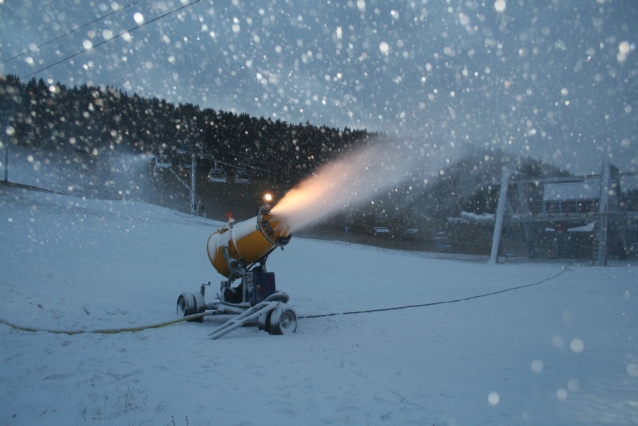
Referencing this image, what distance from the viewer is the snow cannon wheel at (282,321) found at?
340 inches

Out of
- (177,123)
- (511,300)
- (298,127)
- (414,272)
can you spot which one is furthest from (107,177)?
(511,300)

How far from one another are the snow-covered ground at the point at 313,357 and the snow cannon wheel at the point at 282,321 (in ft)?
1.13

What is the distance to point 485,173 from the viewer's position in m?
81.1

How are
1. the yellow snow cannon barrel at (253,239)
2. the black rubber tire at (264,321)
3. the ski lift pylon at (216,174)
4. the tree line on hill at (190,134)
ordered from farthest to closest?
1. the tree line on hill at (190,134)
2. the ski lift pylon at (216,174)
3. the yellow snow cannon barrel at (253,239)
4. the black rubber tire at (264,321)

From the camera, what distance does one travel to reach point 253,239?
966cm

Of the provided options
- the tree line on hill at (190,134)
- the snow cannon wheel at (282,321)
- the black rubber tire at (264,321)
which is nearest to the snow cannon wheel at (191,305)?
the black rubber tire at (264,321)

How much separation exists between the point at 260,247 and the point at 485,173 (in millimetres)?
78823

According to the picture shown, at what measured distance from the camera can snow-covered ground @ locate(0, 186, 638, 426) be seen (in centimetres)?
485

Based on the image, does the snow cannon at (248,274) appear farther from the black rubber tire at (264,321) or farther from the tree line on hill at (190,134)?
the tree line on hill at (190,134)

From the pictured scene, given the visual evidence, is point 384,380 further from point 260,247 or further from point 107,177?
point 107,177

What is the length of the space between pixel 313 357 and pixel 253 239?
3.41 meters

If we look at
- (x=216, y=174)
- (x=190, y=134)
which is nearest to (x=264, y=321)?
(x=216, y=174)

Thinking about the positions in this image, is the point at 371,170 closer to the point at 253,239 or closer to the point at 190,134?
the point at 190,134

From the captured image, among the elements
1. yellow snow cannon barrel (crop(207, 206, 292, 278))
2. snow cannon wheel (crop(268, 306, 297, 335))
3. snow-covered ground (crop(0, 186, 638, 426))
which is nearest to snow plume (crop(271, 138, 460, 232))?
snow-covered ground (crop(0, 186, 638, 426))
